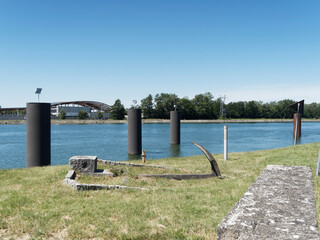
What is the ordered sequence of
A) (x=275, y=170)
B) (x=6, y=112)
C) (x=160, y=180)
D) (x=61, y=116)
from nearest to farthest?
(x=275, y=170), (x=160, y=180), (x=61, y=116), (x=6, y=112)

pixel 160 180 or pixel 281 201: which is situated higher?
pixel 281 201

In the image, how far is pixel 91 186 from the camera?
28.1 ft

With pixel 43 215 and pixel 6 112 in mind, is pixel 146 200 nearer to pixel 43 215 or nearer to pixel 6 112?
pixel 43 215

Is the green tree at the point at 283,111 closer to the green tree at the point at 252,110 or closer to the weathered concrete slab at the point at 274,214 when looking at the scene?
the green tree at the point at 252,110


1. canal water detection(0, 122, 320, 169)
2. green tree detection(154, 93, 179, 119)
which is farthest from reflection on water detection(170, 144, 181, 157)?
green tree detection(154, 93, 179, 119)

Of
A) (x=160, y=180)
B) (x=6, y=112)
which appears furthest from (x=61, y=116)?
(x=160, y=180)

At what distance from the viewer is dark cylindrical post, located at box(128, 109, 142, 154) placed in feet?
82.9

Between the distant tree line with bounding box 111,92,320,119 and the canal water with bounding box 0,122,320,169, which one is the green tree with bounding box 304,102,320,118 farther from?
the canal water with bounding box 0,122,320,169

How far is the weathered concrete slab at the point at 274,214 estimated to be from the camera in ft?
6.70

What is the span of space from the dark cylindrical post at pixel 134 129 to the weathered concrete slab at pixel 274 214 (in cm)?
2213

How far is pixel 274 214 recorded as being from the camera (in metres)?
2.37

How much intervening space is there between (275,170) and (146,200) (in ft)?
13.1

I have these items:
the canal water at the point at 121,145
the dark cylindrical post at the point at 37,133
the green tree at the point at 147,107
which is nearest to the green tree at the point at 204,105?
the green tree at the point at 147,107

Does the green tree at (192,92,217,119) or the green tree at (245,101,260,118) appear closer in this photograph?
the green tree at (192,92,217,119)
